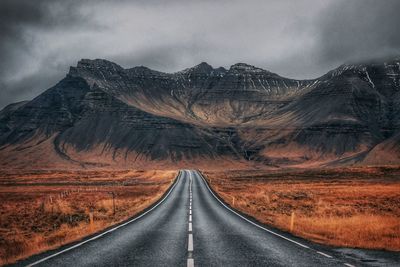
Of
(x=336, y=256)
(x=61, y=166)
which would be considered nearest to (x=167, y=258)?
(x=336, y=256)

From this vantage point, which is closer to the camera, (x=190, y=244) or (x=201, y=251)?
(x=201, y=251)

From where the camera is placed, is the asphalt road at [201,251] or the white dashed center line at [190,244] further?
the white dashed center line at [190,244]

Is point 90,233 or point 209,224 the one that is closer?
point 90,233

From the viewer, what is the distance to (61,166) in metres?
183

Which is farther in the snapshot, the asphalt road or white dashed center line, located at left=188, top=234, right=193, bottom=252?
white dashed center line, located at left=188, top=234, right=193, bottom=252

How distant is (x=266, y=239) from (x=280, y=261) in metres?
4.34

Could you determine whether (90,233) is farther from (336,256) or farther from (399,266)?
(399,266)

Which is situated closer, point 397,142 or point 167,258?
point 167,258

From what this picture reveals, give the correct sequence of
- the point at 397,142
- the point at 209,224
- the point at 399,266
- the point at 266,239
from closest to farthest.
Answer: the point at 399,266
the point at 266,239
the point at 209,224
the point at 397,142

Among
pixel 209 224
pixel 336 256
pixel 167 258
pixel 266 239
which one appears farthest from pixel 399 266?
pixel 209 224

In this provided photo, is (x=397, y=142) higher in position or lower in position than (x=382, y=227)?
higher

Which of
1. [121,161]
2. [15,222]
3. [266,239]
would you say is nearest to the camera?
[266,239]

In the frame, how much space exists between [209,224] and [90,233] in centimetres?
627

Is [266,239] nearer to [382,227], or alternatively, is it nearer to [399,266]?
[399,266]
